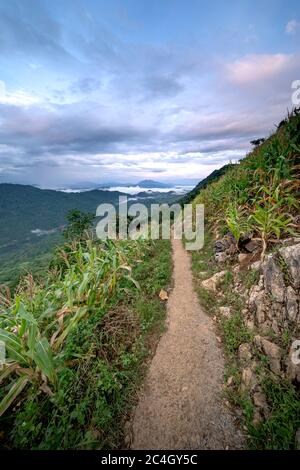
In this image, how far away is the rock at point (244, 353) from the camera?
3194mm

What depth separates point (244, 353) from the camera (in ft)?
10.7

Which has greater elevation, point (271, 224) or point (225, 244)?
point (271, 224)

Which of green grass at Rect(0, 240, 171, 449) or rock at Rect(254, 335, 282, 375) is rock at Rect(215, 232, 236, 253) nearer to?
green grass at Rect(0, 240, 171, 449)

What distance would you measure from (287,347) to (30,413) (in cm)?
350

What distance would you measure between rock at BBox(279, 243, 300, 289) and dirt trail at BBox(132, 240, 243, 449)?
5.81ft

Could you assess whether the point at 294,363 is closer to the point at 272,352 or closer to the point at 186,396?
the point at 272,352

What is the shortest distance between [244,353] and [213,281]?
85.8 inches

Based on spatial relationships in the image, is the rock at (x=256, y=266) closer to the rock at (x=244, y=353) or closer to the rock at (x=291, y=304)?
the rock at (x=291, y=304)

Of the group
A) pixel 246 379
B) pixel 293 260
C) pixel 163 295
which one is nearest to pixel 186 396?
pixel 246 379

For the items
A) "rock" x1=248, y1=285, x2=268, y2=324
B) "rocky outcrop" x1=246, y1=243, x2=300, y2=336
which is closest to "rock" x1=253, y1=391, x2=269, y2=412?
"rocky outcrop" x1=246, y1=243, x2=300, y2=336

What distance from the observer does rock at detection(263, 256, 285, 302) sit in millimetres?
3441

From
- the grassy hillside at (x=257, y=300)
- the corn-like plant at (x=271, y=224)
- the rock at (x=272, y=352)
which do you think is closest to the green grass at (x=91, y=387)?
→ the grassy hillside at (x=257, y=300)

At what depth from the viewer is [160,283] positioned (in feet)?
19.6

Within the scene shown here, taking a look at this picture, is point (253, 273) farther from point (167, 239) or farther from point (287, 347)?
point (167, 239)
